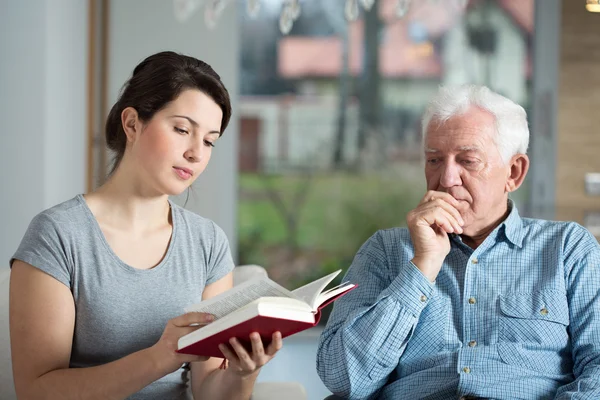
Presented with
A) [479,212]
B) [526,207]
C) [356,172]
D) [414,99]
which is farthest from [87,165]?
[479,212]

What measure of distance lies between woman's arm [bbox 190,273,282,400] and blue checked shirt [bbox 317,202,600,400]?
0.78ft

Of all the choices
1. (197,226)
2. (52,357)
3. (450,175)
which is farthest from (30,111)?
(450,175)

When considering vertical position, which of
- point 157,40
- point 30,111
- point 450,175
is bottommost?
point 450,175

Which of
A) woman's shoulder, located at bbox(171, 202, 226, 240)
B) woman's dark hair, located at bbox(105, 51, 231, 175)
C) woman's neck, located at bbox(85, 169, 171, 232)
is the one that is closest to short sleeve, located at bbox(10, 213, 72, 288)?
woman's neck, located at bbox(85, 169, 171, 232)

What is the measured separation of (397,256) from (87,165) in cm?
278

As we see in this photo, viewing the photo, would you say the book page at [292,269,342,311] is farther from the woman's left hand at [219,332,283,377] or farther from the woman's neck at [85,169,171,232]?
the woman's neck at [85,169,171,232]

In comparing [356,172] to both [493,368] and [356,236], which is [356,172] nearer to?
[356,236]

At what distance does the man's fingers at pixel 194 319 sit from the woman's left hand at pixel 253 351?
2.3 inches

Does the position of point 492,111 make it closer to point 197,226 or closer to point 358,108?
point 197,226

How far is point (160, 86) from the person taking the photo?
1891 millimetres

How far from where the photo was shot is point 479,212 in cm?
214

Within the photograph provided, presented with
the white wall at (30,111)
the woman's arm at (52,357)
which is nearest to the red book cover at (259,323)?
the woman's arm at (52,357)

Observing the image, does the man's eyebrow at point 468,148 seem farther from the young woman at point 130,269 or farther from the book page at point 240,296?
the book page at point 240,296

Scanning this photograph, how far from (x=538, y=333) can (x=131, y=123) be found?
112 centimetres
